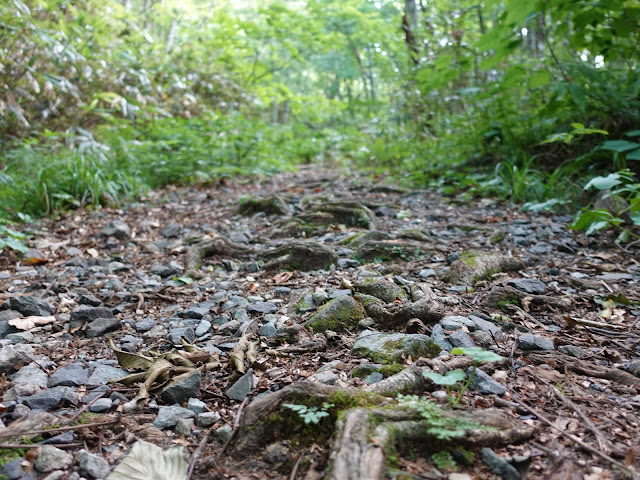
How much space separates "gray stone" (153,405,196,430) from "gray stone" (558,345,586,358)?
4.96 ft

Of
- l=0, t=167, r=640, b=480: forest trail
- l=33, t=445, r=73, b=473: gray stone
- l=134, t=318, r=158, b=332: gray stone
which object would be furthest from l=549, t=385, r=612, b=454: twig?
l=134, t=318, r=158, b=332: gray stone

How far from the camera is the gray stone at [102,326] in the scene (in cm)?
227

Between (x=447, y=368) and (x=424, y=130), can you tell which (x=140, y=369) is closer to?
(x=447, y=368)

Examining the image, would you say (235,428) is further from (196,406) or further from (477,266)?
(477,266)

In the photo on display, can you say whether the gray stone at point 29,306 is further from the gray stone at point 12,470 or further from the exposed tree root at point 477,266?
the exposed tree root at point 477,266

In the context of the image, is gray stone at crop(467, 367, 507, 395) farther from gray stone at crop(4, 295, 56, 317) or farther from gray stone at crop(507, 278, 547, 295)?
gray stone at crop(4, 295, 56, 317)

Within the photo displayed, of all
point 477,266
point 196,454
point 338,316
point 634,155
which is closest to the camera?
point 196,454

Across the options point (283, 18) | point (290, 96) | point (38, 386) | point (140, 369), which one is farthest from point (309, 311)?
point (283, 18)

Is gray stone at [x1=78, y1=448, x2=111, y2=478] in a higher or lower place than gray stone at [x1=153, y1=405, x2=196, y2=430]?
higher

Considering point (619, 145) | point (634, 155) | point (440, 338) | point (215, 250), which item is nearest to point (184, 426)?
point (440, 338)

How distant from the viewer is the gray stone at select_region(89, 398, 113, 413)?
157cm

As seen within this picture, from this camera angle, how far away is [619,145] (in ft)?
13.9

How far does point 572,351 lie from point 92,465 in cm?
182

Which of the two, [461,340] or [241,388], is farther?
[461,340]
